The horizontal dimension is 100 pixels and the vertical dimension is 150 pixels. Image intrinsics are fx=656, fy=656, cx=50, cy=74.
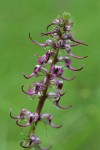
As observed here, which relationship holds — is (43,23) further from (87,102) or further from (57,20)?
(57,20)

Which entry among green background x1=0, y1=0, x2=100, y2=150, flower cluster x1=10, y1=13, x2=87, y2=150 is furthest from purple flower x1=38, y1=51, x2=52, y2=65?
green background x1=0, y1=0, x2=100, y2=150

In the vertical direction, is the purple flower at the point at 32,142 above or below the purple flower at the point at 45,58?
below

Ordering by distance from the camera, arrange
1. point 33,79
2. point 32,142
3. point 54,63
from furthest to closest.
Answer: point 33,79 < point 32,142 < point 54,63

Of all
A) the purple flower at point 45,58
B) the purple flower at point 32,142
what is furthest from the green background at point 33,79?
the purple flower at point 45,58

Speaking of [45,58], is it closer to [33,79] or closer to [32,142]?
[32,142]

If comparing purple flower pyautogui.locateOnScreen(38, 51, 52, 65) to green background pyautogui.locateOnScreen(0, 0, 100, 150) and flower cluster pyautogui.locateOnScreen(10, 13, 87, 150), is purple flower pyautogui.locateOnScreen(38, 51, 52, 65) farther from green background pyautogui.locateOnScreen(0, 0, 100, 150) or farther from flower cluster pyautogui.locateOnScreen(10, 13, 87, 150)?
green background pyautogui.locateOnScreen(0, 0, 100, 150)

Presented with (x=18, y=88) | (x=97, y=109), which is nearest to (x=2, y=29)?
(x=18, y=88)

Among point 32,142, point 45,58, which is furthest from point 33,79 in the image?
point 45,58

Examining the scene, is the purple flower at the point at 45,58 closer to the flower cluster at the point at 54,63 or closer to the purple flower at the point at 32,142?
the flower cluster at the point at 54,63
